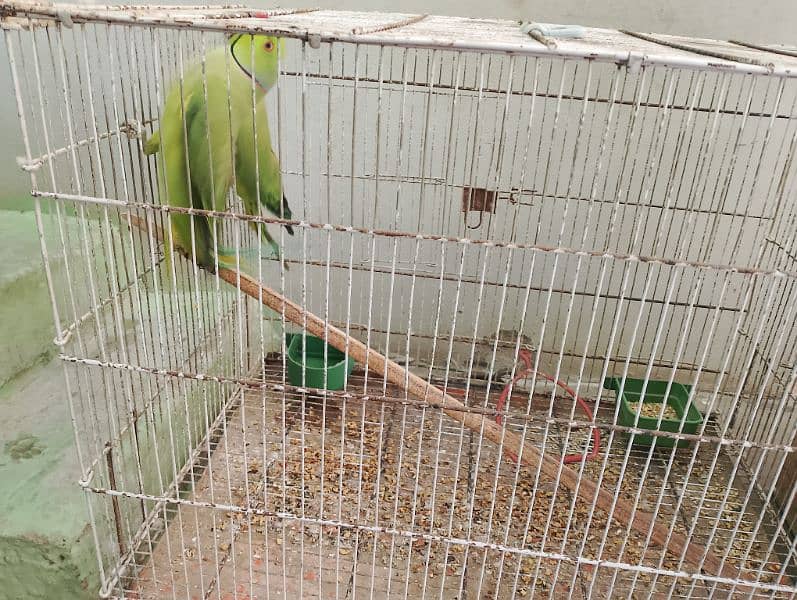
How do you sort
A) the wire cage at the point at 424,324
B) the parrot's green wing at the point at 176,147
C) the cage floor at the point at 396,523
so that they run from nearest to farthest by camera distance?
the wire cage at the point at 424,324 → the parrot's green wing at the point at 176,147 → the cage floor at the point at 396,523

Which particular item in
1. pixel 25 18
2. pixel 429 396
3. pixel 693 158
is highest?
pixel 25 18

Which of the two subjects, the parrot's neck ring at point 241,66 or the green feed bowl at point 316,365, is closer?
the parrot's neck ring at point 241,66

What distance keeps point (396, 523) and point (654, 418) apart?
3.10ft

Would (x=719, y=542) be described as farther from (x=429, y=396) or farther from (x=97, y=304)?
(x=97, y=304)

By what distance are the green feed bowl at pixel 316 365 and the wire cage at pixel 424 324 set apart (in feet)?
0.25

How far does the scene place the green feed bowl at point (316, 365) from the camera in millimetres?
2178

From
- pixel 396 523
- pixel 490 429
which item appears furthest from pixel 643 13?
pixel 396 523

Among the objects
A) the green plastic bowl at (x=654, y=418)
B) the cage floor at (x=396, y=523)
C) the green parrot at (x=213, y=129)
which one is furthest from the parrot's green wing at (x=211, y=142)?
the green plastic bowl at (x=654, y=418)

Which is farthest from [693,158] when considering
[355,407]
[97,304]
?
[97,304]

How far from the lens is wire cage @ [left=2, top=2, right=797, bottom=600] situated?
128 centimetres

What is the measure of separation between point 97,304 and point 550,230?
1557mm

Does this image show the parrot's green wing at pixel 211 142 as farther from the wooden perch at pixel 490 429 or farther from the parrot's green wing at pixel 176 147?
the wooden perch at pixel 490 429

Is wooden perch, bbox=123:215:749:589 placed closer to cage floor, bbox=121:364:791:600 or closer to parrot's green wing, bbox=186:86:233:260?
cage floor, bbox=121:364:791:600

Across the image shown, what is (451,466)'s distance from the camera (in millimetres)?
2043
